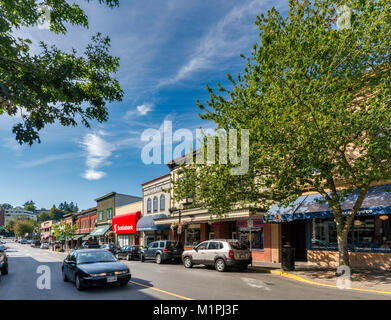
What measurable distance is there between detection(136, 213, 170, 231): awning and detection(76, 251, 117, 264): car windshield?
62.2 ft

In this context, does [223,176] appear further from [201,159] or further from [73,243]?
[73,243]

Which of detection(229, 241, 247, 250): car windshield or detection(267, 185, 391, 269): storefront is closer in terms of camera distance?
detection(267, 185, 391, 269): storefront

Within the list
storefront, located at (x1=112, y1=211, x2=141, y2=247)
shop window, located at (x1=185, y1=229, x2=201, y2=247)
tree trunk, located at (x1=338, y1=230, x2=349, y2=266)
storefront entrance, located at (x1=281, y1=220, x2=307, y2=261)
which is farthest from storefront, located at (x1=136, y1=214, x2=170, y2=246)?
tree trunk, located at (x1=338, y1=230, x2=349, y2=266)

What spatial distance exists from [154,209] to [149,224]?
2552 mm

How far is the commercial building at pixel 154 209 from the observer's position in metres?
32.2

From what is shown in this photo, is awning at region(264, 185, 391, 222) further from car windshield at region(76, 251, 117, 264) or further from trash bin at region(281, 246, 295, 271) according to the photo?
car windshield at region(76, 251, 117, 264)

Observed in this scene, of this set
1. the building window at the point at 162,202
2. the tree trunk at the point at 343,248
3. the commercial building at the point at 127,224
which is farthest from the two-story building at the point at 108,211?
the tree trunk at the point at 343,248

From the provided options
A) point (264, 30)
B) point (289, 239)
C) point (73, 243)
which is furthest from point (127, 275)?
point (73, 243)

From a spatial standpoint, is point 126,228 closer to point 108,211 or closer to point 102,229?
point 102,229

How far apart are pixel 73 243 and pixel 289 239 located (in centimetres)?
6195

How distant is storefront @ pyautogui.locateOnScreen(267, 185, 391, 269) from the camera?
561 inches

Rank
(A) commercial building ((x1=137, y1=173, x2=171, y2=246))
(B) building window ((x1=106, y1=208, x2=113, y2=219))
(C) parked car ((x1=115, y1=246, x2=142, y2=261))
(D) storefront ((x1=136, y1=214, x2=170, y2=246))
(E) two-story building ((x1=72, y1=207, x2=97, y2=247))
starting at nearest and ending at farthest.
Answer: (C) parked car ((x1=115, y1=246, x2=142, y2=261))
(D) storefront ((x1=136, y1=214, x2=170, y2=246))
(A) commercial building ((x1=137, y1=173, x2=171, y2=246))
(B) building window ((x1=106, y1=208, x2=113, y2=219))
(E) two-story building ((x1=72, y1=207, x2=97, y2=247))

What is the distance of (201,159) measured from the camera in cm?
1645

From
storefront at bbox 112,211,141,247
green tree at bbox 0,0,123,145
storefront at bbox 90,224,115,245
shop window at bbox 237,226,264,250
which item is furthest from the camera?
storefront at bbox 90,224,115,245
